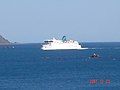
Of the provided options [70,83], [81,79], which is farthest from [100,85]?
[81,79]

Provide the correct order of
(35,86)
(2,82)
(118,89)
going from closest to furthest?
(118,89) → (35,86) → (2,82)

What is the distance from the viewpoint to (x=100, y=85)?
8775 cm

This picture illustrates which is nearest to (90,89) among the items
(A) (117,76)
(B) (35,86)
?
(B) (35,86)

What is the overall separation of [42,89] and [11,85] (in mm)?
8261

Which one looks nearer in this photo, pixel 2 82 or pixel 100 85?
pixel 100 85

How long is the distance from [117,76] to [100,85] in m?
17.8

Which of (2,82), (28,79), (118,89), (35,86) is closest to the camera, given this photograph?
(118,89)

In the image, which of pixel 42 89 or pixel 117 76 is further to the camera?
pixel 117 76

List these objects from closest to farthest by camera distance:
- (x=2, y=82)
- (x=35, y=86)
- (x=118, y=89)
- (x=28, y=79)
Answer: (x=118, y=89) → (x=35, y=86) → (x=2, y=82) → (x=28, y=79)

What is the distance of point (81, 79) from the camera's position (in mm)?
99375

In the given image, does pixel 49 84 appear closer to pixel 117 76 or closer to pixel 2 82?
pixel 2 82

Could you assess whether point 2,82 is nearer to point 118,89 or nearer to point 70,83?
point 70,83

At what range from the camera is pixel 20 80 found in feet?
326

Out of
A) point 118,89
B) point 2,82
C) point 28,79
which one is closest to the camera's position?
point 118,89
